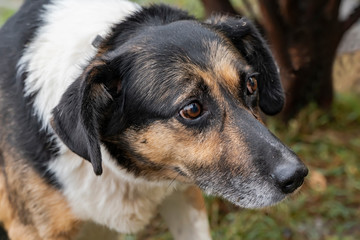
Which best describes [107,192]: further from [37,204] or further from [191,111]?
[191,111]

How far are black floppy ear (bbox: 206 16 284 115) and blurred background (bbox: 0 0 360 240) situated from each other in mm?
960

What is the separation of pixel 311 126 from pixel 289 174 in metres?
2.60

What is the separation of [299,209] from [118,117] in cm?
200

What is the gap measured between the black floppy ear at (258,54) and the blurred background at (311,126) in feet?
3.15

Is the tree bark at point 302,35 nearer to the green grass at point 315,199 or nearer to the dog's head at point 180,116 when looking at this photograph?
the green grass at point 315,199

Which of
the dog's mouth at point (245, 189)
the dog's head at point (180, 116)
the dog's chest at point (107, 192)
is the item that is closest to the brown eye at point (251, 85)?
the dog's head at point (180, 116)

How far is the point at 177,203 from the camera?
12.4 feet

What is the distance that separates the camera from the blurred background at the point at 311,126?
177 inches

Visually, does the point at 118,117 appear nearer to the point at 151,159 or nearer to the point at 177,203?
the point at 151,159

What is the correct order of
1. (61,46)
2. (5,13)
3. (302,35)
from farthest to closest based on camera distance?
(5,13), (302,35), (61,46)

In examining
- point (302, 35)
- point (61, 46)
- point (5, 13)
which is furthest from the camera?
point (5, 13)

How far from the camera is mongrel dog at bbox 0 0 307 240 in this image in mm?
2961

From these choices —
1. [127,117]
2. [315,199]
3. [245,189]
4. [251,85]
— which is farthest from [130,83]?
[315,199]

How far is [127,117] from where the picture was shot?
3.15 m
